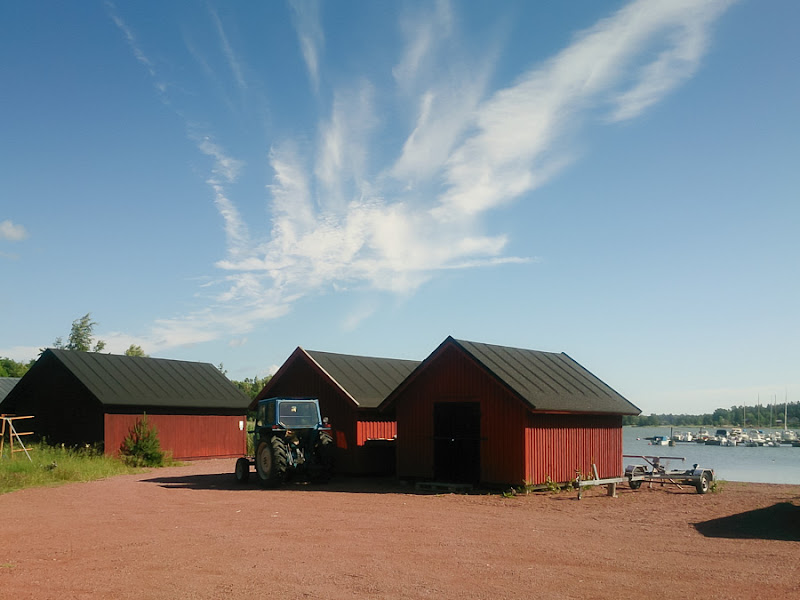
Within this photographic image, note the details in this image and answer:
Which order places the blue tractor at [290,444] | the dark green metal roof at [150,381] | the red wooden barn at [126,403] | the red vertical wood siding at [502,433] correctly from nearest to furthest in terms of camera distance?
the red vertical wood siding at [502,433]
the blue tractor at [290,444]
the red wooden barn at [126,403]
the dark green metal roof at [150,381]

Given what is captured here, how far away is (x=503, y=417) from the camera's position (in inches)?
863

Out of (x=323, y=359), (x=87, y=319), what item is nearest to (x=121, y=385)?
(x=323, y=359)

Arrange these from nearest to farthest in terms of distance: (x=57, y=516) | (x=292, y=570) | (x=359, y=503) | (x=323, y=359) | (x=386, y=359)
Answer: (x=292, y=570), (x=57, y=516), (x=359, y=503), (x=323, y=359), (x=386, y=359)

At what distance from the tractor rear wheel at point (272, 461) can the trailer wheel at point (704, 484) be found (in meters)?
11.6

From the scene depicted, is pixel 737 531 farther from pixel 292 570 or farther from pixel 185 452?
pixel 185 452

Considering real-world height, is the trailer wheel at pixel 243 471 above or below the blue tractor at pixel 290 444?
below

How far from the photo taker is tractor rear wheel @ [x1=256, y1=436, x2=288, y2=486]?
73.3ft

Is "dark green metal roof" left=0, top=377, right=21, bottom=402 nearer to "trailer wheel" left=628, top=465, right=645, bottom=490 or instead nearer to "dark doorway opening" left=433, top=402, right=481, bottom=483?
"dark doorway opening" left=433, top=402, right=481, bottom=483

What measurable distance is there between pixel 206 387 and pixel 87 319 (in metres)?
52.0

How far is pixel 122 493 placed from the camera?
837 inches

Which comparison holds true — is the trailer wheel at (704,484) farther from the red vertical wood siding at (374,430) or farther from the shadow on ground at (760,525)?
the red vertical wood siding at (374,430)

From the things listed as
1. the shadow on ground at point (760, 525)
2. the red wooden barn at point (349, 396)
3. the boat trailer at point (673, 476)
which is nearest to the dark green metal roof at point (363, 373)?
the red wooden barn at point (349, 396)

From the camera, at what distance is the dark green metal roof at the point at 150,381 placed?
33.8 meters

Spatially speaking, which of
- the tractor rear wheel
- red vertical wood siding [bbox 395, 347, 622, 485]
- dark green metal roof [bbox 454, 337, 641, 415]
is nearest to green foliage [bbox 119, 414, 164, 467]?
the tractor rear wheel
